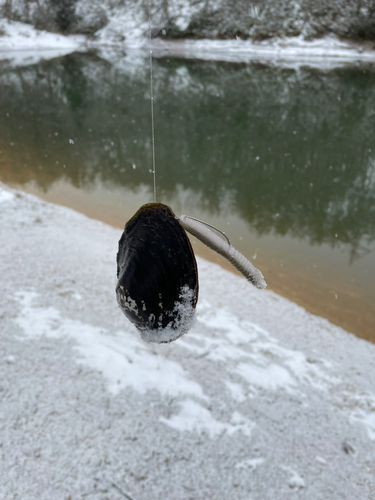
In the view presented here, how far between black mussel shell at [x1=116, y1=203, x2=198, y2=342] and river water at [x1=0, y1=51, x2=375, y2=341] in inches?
167

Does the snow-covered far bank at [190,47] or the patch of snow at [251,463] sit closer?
the patch of snow at [251,463]

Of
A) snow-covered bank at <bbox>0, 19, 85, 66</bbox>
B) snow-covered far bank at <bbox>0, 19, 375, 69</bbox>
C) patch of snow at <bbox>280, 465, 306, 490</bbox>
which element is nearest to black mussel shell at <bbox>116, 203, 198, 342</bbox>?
patch of snow at <bbox>280, 465, 306, 490</bbox>

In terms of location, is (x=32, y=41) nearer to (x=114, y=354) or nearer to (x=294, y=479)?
(x=114, y=354)

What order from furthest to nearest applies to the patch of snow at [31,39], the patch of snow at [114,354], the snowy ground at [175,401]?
the patch of snow at [31,39], the patch of snow at [114,354], the snowy ground at [175,401]

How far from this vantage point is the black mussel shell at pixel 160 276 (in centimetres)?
179

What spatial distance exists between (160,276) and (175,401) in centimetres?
218

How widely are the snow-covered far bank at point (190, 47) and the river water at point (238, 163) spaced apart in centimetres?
1297

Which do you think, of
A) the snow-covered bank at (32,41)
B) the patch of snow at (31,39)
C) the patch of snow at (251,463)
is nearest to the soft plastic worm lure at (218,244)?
the patch of snow at (251,463)

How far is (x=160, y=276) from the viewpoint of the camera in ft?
6.04

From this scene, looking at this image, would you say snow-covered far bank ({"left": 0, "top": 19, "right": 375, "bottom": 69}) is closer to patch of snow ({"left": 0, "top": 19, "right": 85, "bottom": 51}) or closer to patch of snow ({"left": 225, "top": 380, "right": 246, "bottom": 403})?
patch of snow ({"left": 0, "top": 19, "right": 85, "bottom": 51})

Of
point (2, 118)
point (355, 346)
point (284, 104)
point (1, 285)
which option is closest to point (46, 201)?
point (1, 285)

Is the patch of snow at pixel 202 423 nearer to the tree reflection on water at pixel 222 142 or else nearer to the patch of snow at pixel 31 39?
the tree reflection on water at pixel 222 142

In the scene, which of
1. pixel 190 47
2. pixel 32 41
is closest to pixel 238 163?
pixel 190 47

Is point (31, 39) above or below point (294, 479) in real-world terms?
above
